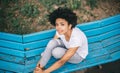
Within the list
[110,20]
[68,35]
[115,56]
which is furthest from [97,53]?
[68,35]

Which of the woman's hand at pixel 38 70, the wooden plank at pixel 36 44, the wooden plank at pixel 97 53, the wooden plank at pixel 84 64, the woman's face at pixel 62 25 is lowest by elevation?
the wooden plank at pixel 84 64

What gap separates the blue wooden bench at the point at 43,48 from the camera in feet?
14.6

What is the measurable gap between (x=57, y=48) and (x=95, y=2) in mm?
2280

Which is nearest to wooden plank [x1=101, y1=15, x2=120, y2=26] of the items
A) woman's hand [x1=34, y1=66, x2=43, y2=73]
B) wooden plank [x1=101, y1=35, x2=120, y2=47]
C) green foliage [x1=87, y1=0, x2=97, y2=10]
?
wooden plank [x1=101, y1=35, x2=120, y2=47]

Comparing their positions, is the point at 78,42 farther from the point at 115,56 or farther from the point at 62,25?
the point at 115,56

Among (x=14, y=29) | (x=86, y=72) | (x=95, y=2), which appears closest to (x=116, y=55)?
(x=86, y=72)

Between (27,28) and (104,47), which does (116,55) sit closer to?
(104,47)

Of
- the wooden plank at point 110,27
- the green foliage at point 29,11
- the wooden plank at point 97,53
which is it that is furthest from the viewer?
the green foliage at point 29,11

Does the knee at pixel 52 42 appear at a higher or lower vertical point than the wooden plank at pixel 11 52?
higher

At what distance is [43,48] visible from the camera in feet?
15.3

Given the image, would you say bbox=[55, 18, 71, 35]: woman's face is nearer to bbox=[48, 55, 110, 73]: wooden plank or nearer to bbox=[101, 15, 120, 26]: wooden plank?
bbox=[48, 55, 110, 73]: wooden plank

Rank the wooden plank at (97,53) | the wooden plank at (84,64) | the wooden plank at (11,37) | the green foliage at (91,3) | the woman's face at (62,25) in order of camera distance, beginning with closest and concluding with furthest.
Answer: the woman's face at (62,25) < the wooden plank at (11,37) < the wooden plank at (84,64) < the wooden plank at (97,53) < the green foliage at (91,3)

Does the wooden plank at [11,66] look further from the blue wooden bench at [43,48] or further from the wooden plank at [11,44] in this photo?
the wooden plank at [11,44]

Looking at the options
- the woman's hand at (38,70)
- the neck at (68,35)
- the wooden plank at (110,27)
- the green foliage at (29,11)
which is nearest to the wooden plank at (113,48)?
the wooden plank at (110,27)
